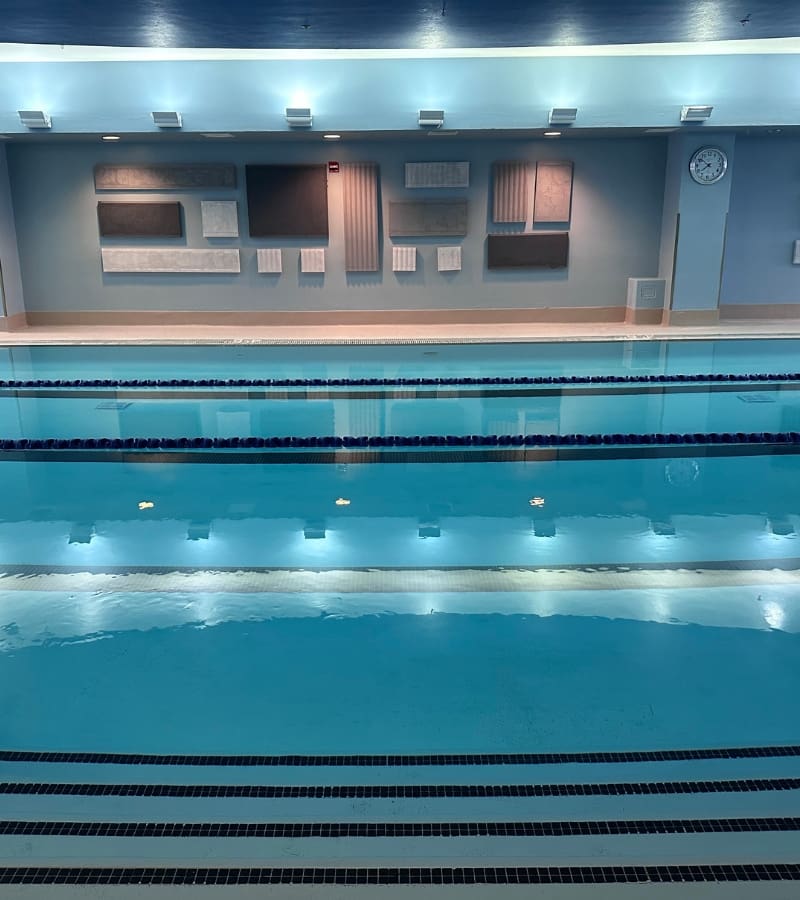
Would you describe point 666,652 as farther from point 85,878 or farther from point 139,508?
point 139,508

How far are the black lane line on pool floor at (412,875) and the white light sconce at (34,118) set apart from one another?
9.75m

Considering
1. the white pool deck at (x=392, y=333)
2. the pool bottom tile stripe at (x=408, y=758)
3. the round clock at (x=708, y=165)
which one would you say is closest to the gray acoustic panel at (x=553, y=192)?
the white pool deck at (x=392, y=333)

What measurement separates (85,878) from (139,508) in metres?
→ 2.87

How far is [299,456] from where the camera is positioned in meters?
5.50

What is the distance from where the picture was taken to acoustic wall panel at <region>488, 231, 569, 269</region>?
11.1m

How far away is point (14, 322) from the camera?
10945 mm

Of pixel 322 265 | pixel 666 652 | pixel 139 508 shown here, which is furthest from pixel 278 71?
pixel 666 652

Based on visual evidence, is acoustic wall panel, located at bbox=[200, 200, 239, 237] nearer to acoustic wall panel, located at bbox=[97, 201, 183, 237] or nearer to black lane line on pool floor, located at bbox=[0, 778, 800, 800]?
acoustic wall panel, located at bbox=[97, 201, 183, 237]

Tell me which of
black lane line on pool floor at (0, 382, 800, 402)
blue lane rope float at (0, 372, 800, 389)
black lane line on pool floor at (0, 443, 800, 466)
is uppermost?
blue lane rope float at (0, 372, 800, 389)

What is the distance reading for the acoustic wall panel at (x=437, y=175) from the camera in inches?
424

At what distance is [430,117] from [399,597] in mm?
7721

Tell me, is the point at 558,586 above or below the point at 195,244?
below

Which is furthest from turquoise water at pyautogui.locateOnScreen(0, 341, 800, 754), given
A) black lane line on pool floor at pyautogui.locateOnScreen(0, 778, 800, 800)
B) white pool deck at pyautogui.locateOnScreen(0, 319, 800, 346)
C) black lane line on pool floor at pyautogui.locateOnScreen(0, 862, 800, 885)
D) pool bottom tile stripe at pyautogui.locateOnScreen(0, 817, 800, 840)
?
white pool deck at pyautogui.locateOnScreen(0, 319, 800, 346)

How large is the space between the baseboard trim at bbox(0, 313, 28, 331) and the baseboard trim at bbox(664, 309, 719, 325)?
354 inches
